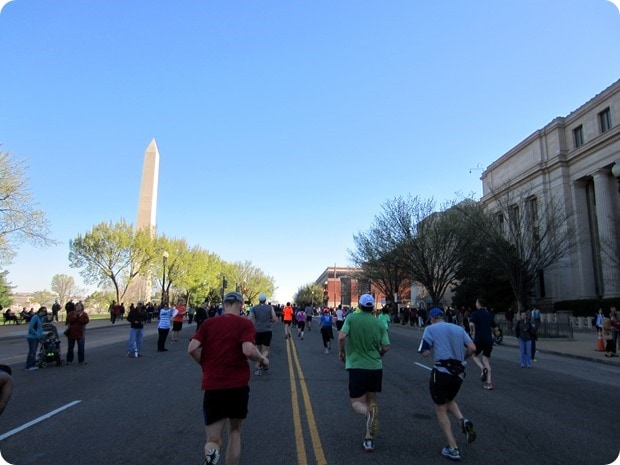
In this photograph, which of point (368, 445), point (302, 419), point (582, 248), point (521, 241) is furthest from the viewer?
point (582, 248)

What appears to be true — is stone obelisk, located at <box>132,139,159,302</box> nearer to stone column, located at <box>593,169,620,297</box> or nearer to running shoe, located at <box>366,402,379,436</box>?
stone column, located at <box>593,169,620,297</box>

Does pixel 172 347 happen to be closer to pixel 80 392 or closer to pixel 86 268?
pixel 80 392

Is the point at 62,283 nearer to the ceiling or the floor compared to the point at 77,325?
nearer to the ceiling

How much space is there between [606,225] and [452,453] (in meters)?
43.8

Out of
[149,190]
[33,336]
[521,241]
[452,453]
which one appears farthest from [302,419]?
[149,190]

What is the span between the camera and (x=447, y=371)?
5688 millimetres

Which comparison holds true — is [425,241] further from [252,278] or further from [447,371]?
[252,278]

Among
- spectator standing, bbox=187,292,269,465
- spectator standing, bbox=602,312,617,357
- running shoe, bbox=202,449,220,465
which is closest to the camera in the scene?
running shoe, bbox=202,449,220,465

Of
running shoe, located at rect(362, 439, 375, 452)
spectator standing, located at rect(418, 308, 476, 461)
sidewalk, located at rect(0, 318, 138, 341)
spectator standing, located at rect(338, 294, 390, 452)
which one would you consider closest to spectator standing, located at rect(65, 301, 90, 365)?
spectator standing, located at rect(338, 294, 390, 452)

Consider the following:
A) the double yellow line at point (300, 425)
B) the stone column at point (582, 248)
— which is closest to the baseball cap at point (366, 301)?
the double yellow line at point (300, 425)

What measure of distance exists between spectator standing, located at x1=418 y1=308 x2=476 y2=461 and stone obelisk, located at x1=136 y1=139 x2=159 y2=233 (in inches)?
1951

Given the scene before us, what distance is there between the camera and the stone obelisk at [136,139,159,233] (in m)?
51.4

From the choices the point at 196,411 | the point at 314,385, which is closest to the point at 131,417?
the point at 196,411

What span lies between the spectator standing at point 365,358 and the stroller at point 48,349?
34.6ft
